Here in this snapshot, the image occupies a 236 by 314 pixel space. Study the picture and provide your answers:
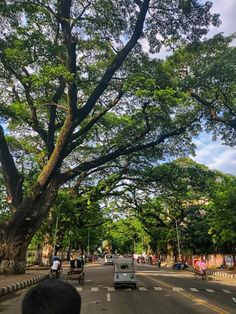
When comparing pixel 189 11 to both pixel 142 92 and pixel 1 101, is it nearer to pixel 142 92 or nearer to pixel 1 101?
pixel 142 92

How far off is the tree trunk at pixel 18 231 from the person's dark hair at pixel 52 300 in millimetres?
25223

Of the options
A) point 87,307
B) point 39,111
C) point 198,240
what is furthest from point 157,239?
point 87,307

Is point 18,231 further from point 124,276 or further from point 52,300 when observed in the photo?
point 52,300

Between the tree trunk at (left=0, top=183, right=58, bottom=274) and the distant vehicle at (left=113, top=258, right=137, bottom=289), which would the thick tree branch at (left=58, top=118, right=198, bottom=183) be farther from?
the distant vehicle at (left=113, top=258, right=137, bottom=289)

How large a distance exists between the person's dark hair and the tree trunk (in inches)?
993

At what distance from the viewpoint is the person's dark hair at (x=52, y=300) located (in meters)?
2.33

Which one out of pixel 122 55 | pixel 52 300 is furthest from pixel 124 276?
pixel 52 300

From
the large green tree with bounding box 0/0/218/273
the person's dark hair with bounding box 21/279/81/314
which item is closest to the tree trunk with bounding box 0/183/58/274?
the large green tree with bounding box 0/0/218/273

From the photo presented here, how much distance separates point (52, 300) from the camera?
235 cm

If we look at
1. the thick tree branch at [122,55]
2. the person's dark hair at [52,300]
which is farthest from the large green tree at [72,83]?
the person's dark hair at [52,300]

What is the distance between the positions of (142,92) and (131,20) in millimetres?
→ 4023

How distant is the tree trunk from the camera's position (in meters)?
27.1

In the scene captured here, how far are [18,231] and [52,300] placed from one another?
25803 mm

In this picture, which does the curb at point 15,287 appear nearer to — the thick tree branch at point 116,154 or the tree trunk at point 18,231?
the tree trunk at point 18,231
